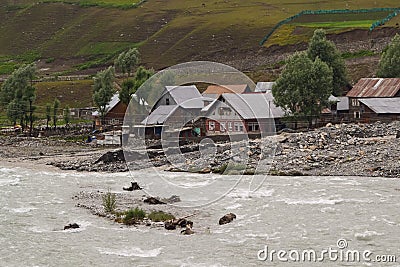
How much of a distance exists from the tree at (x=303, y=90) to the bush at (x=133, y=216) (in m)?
33.4

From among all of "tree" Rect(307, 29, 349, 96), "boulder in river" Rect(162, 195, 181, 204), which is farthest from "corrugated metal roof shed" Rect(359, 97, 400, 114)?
"boulder in river" Rect(162, 195, 181, 204)

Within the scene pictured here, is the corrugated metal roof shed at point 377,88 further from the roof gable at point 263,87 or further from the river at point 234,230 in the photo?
the river at point 234,230

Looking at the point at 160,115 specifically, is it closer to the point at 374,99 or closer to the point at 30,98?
the point at 30,98

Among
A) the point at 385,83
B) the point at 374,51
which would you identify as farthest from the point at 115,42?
the point at 385,83

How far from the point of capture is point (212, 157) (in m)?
44.9

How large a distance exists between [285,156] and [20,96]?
41204 mm

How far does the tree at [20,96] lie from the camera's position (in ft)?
240

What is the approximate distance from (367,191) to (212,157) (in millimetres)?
15772

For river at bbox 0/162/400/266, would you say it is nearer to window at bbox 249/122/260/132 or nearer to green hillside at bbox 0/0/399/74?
window at bbox 249/122/260/132

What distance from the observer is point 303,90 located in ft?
193

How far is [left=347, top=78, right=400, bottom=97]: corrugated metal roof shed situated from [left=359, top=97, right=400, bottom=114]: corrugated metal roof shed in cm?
206

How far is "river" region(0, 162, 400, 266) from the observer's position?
69.8 ft

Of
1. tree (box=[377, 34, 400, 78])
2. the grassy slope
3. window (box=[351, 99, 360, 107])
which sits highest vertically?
the grassy slope

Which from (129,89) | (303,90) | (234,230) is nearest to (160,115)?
(129,89)
